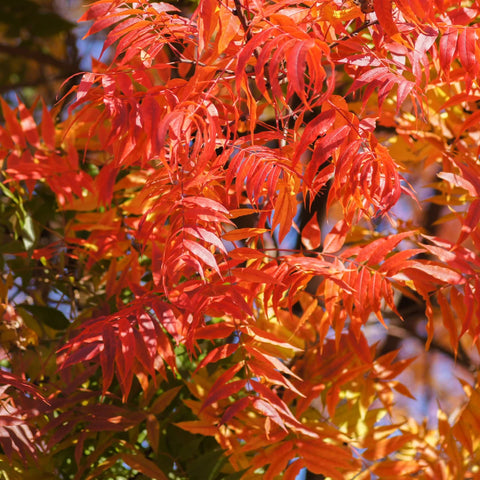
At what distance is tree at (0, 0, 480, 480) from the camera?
2.25 feet

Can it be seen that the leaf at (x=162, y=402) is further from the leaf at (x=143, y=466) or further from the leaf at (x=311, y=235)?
the leaf at (x=311, y=235)

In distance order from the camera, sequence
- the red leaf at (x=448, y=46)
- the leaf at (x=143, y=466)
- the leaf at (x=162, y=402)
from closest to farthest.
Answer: the red leaf at (x=448, y=46)
the leaf at (x=143, y=466)
the leaf at (x=162, y=402)

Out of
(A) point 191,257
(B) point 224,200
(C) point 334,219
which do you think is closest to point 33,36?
(C) point 334,219

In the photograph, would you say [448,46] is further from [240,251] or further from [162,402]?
A: [162,402]

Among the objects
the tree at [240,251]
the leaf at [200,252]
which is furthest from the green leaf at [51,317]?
the leaf at [200,252]

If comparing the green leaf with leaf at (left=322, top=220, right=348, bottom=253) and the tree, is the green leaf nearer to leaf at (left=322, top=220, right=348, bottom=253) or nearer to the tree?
the tree

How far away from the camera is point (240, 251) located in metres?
0.76

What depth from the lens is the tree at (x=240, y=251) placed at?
2.25 feet

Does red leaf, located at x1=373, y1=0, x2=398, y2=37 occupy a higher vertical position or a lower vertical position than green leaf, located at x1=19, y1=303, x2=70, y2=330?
higher

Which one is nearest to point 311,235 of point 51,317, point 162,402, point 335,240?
point 335,240

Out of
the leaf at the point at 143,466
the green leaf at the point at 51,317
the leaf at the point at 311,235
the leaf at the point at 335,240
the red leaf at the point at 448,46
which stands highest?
the red leaf at the point at 448,46

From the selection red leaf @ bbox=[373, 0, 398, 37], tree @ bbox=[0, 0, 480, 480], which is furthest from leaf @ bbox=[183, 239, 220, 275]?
red leaf @ bbox=[373, 0, 398, 37]

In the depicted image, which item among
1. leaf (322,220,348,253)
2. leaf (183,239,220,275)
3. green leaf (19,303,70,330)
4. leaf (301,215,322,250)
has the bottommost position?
green leaf (19,303,70,330)

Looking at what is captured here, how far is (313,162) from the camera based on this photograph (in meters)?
0.65
